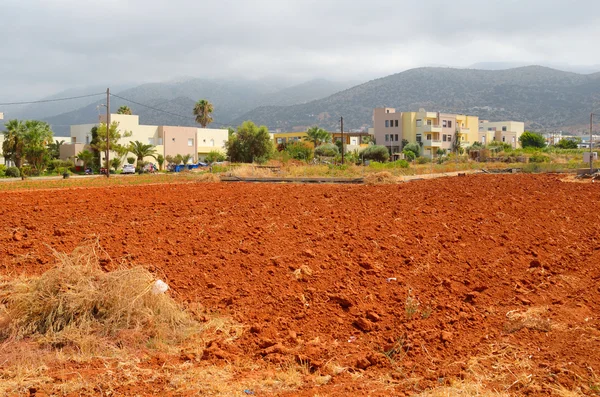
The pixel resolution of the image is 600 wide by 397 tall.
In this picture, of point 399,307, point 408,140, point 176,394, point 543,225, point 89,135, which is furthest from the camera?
point 408,140

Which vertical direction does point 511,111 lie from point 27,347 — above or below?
above

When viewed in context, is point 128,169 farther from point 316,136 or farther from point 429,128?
point 429,128

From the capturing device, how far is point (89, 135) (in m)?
71.5

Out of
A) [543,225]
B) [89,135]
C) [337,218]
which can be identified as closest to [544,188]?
[543,225]

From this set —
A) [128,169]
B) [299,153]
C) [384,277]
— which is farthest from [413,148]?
[384,277]

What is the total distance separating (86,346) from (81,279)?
0.85 meters

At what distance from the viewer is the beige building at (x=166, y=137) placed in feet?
235

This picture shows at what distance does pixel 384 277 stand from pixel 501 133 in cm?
11968

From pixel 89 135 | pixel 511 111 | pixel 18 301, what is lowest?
pixel 18 301

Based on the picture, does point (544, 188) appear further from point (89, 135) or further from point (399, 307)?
point (89, 135)

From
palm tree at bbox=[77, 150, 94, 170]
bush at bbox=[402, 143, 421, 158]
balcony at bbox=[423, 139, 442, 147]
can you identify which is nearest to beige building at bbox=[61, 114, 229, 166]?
palm tree at bbox=[77, 150, 94, 170]

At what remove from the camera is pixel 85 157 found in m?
66.1

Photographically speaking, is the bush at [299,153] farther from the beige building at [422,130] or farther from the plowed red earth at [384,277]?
the plowed red earth at [384,277]

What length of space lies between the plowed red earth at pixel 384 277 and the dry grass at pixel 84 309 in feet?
3.28
